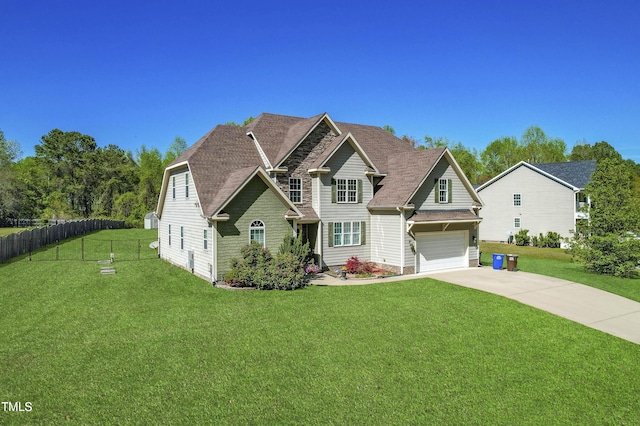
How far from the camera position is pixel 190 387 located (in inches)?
325

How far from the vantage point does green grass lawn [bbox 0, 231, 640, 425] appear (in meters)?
7.54

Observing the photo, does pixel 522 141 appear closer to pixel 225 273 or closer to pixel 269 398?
pixel 225 273

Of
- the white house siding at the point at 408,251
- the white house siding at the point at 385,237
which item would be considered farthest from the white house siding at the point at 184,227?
the white house siding at the point at 408,251

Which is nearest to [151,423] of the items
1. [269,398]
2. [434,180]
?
[269,398]

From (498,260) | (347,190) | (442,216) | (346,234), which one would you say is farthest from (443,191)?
(346,234)

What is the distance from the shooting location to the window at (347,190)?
22625mm

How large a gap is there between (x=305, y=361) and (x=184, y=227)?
15.1 m

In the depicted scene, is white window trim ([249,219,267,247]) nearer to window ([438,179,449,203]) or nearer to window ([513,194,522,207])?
window ([438,179,449,203])

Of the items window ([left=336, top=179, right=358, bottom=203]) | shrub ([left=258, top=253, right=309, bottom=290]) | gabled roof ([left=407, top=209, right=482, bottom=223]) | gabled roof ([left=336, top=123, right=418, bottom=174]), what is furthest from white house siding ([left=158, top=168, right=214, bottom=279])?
gabled roof ([left=336, top=123, right=418, bottom=174])

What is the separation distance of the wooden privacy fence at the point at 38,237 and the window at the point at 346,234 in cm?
1843

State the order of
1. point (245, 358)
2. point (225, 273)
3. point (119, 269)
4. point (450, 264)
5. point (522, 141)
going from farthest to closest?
point (522, 141) < point (450, 264) < point (119, 269) < point (225, 273) < point (245, 358)

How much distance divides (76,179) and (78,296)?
220 ft

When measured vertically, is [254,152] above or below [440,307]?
above

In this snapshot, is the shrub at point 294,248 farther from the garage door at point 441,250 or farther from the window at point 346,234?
the garage door at point 441,250
